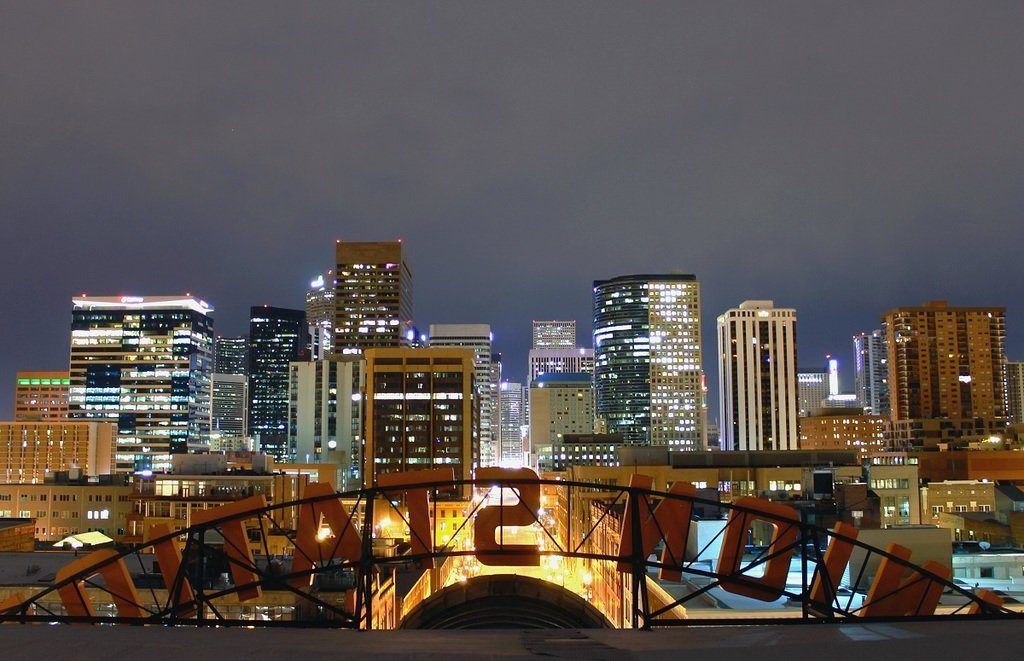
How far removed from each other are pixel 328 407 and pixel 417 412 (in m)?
38.1

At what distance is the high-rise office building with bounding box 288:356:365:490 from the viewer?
179 meters

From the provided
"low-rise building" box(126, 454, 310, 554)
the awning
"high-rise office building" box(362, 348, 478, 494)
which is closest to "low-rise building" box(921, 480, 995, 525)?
"high-rise office building" box(362, 348, 478, 494)

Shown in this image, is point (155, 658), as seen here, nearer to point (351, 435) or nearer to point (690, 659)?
point (690, 659)

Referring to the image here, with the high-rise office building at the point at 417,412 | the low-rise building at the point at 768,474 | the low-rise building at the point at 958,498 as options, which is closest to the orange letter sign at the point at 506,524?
the low-rise building at the point at 768,474

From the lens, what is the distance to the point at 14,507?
10800cm

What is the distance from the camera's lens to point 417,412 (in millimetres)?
150625

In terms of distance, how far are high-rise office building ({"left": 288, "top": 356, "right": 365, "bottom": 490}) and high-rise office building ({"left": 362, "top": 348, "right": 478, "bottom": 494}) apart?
29330 millimetres

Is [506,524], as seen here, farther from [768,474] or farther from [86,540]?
[768,474]

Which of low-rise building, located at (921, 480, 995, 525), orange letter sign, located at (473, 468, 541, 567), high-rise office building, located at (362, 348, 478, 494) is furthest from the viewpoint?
high-rise office building, located at (362, 348, 478, 494)

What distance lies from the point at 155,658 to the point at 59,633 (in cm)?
427

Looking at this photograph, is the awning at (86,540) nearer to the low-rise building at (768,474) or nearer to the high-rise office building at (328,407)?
the low-rise building at (768,474)

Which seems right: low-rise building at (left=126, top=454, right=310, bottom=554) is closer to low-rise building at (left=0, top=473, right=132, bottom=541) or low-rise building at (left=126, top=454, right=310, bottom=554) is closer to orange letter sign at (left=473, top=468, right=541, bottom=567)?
low-rise building at (left=0, top=473, right=132, bottom=541)

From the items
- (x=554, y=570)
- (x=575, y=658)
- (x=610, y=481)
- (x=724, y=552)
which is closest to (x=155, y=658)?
(x=575, y=658)

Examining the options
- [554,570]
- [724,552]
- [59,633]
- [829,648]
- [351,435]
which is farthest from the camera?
[351,435]
